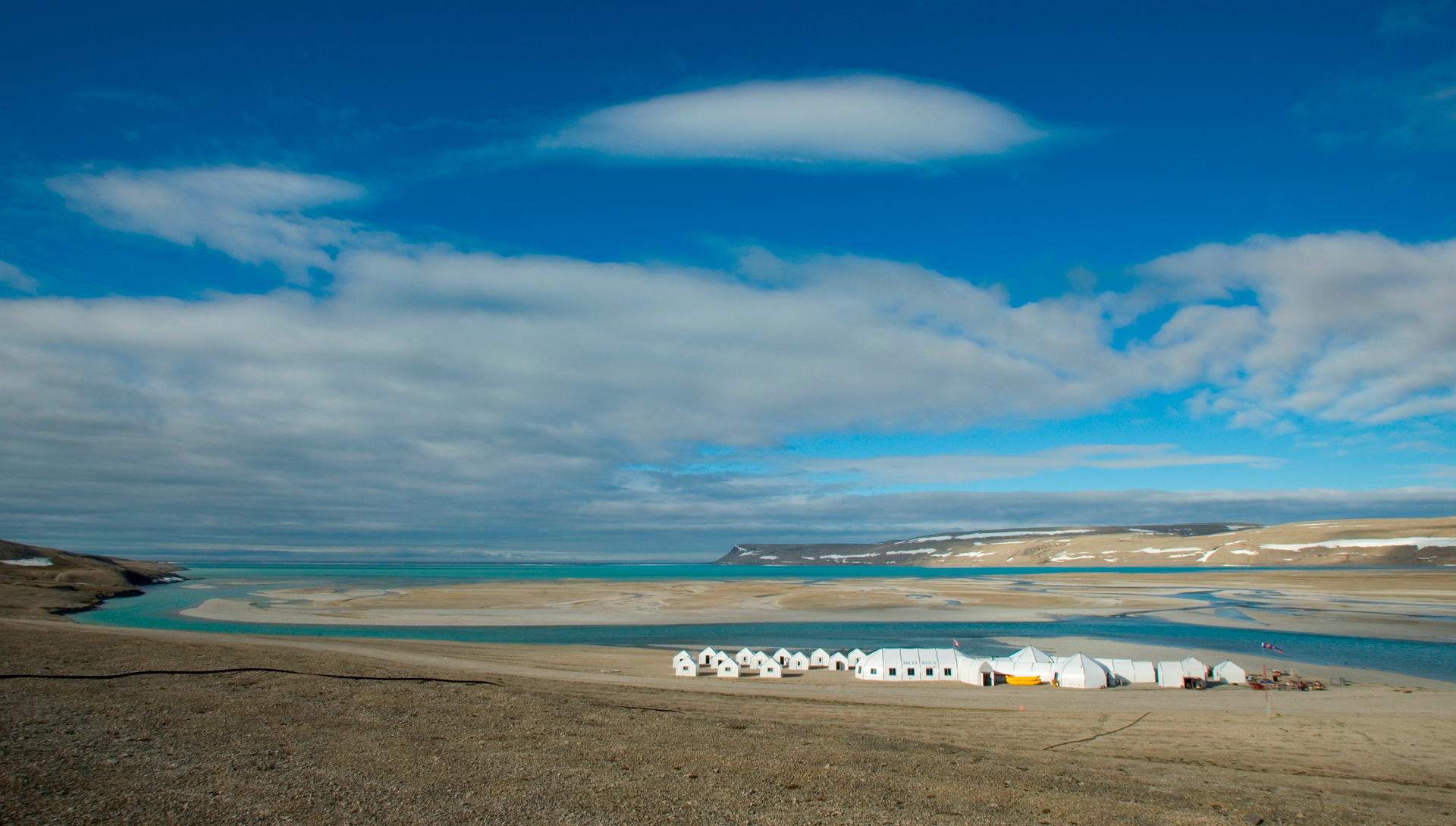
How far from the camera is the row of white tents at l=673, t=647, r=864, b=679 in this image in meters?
37.1

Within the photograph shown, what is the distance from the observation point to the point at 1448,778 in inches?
749

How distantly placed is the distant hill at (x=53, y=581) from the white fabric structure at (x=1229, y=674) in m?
70.4

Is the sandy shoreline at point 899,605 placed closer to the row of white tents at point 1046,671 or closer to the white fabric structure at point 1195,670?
the white fabric structure at point 1195,670

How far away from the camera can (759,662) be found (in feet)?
125

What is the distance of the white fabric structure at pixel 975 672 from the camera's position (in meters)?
34.0

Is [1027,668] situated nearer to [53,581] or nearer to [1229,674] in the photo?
[1229,674]

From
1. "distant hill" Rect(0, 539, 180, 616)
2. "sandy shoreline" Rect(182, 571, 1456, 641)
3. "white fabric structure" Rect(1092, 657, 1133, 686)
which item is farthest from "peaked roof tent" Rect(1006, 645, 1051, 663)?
"distant hill" Rect(0, 539, 180, 616)

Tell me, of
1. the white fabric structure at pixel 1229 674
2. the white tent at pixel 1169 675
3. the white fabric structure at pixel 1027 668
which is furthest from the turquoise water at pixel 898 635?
the white fabric structure at pixel 1027 668

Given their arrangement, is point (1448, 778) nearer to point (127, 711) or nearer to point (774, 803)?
point (774, 803)

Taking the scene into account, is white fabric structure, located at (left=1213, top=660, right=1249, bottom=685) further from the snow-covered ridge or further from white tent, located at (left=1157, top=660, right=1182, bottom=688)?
the snow-covered ridge

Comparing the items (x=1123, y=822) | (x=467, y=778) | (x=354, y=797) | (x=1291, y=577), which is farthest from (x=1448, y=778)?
(x=1291, y=577)

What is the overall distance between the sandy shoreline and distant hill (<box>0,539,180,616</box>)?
9.99 metres

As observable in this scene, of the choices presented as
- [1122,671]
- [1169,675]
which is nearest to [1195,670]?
[1169,675]

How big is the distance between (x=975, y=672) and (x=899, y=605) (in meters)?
47.7
